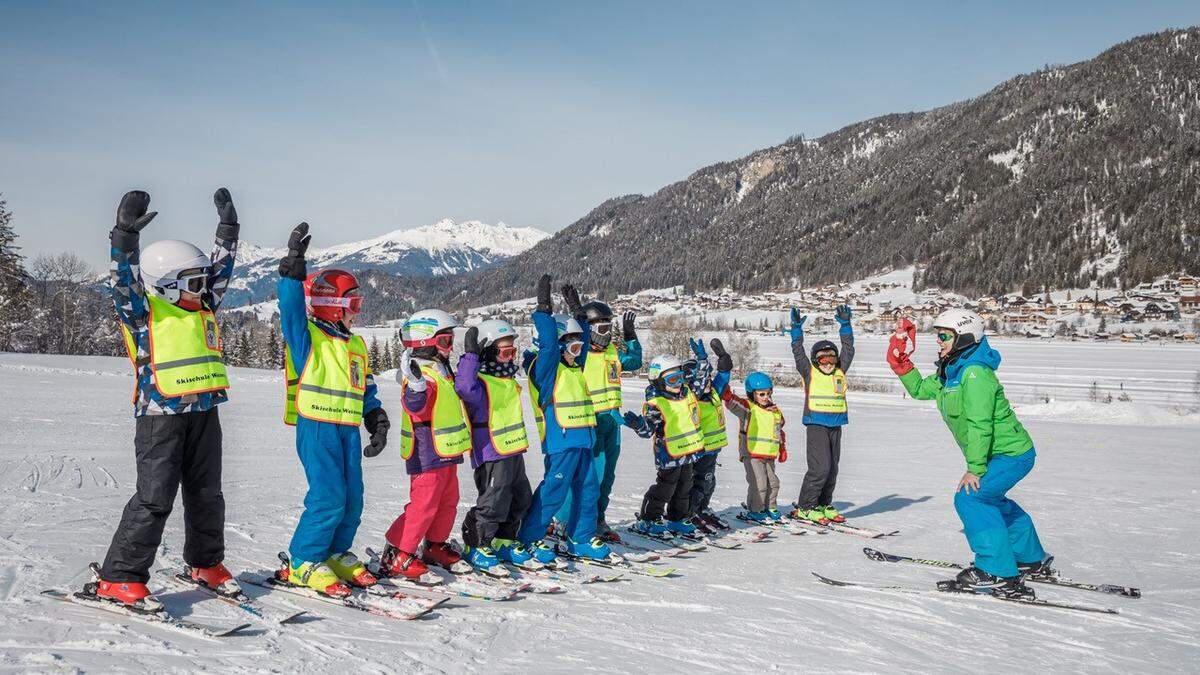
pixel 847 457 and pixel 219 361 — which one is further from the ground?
pixel 219 361

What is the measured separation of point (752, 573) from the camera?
6496 mm

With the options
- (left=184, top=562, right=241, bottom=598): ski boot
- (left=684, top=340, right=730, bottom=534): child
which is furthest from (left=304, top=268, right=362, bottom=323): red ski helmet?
(left=684, top=340, right=730, bottom=534): child

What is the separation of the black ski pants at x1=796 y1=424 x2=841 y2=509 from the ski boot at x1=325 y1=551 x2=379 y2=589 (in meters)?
5.57

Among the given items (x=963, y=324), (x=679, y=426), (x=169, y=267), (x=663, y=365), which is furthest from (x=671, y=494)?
(x=169, y=267)

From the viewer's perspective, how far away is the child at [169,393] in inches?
163

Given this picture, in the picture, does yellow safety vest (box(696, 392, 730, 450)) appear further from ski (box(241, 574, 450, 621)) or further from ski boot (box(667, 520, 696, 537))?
ski (box(241, 574, 450, 621))

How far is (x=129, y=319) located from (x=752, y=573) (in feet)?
16.1

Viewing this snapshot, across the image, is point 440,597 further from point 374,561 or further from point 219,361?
point 219,361

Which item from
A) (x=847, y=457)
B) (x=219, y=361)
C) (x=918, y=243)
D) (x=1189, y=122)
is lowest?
(x=847, y=457)

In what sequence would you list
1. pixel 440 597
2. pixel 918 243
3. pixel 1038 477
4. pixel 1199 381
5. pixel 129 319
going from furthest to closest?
pixel 918 243 < pixel 1199 381 < pixel 1038 477 < pixel 440 597 < pixel 129 319

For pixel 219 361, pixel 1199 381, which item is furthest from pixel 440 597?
pixel 1199 381

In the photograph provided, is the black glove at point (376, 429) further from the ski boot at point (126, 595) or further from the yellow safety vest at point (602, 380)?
the yellow safety vest at point (602, 380)

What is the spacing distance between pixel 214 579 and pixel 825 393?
21.9ft

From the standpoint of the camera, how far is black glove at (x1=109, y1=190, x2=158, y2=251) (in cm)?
402
